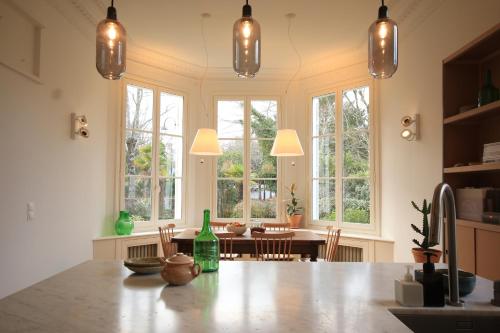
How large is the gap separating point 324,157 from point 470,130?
2484 millimetres

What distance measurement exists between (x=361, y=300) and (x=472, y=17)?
2570 mm

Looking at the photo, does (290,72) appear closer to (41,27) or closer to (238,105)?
(238,105)

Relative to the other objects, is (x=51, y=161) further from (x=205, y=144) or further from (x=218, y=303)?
(x=218, y=303)

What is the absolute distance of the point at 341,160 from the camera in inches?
203

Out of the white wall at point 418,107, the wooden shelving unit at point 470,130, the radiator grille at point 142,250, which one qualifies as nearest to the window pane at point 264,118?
the white wall at point 418,107

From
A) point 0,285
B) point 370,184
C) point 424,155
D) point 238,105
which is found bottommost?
point 0,285

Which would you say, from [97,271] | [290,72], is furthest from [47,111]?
[290,72]

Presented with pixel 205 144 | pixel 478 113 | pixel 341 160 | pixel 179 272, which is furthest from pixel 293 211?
pixel 179 272

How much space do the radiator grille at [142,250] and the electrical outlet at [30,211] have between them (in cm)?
169

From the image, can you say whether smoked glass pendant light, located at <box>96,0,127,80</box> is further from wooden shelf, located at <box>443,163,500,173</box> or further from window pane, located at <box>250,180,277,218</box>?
window pane, located at <box>250,180,277,218</box>

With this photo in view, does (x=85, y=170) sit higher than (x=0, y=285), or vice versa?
(x=85, y=170)

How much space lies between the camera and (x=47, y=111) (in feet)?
11.0

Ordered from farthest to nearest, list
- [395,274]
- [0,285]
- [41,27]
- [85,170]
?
[85,170] < [41,27] < [0,285] < [395,274]

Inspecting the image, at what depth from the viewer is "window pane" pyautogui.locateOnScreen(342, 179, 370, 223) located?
489 centimetres
